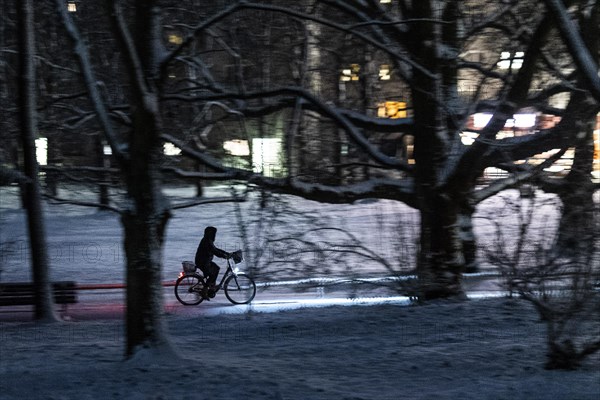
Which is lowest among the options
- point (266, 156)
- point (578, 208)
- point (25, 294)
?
point (25, 294)

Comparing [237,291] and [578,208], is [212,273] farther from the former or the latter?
[578,208]

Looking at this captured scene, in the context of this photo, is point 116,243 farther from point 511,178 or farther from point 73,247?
point 511,178

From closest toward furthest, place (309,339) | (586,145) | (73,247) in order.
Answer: (309,339) → (586,145) → (73,247)

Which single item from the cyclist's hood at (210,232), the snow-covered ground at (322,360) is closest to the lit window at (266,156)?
the cyclist's hood at (210,232)

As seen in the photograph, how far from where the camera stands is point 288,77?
51.0 feet

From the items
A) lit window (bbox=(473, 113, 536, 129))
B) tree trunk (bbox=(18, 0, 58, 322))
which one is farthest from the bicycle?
lit window (bbox=(473, 113, 536, 129))

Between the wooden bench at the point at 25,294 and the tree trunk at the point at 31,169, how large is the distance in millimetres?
693

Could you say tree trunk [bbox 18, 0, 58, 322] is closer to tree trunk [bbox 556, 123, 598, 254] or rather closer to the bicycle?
the bicycle

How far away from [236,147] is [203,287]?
2.83 m

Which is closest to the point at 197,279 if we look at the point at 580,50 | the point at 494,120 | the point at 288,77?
the point at 288,77

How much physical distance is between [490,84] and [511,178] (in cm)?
239

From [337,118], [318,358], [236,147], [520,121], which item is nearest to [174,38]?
[236,147]

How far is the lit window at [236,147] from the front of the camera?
586 inches

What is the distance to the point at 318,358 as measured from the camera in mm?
8359
